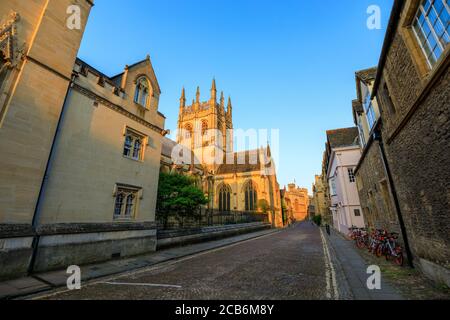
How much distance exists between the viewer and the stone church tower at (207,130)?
5278 centimetres

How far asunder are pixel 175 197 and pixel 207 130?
39.4 meters

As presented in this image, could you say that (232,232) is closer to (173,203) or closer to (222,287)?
(173,203)

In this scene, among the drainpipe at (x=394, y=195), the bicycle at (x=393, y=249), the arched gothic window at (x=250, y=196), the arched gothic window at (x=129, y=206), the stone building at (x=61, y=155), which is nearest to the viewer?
the stone building at (x=61, y=155)

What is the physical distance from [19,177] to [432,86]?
508 inches

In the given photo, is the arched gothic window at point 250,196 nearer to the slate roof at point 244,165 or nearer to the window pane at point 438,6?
the slate roof at point 244,165

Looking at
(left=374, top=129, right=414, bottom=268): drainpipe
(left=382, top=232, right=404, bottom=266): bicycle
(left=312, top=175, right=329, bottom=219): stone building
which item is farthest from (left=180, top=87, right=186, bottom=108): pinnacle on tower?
(left=382, top=232, right=404, bottom=266): bicycle

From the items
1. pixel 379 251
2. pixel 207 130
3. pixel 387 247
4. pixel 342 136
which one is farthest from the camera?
pixel 207 130

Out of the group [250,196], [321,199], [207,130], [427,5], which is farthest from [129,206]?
[321,199]

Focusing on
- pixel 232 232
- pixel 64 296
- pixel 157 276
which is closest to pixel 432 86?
pixel 157 276

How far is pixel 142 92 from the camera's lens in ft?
43.6

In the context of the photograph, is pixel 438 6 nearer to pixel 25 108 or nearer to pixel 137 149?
pixel 25 108

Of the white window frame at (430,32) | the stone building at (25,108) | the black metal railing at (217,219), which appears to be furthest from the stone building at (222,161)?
the white window frame at (430,32)

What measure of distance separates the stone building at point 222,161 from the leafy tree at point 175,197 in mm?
17207

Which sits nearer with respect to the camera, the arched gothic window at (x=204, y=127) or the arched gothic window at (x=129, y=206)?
the arched gothic window at (x=129, y=206)
